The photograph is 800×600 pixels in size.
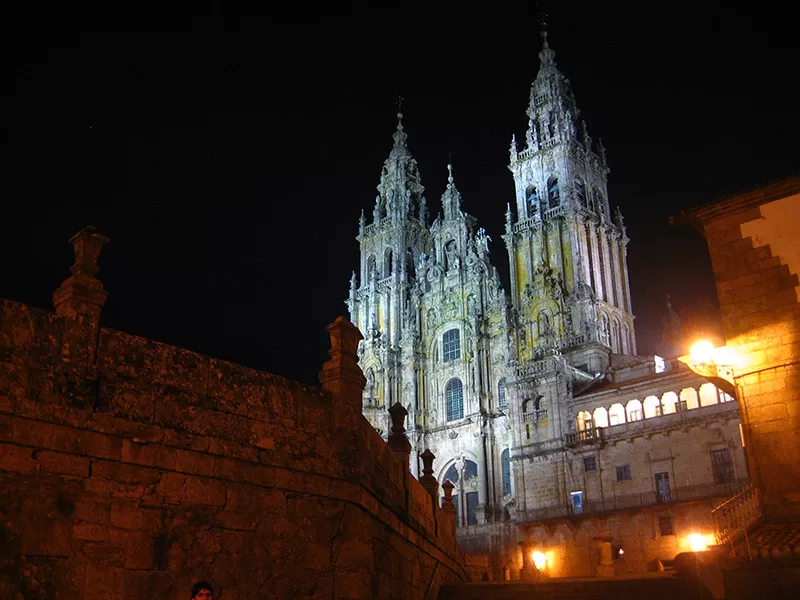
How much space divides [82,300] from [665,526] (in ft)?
97.7

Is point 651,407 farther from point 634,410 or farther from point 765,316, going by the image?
point 765,316

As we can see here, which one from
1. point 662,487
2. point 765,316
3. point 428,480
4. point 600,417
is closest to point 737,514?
point 765,316

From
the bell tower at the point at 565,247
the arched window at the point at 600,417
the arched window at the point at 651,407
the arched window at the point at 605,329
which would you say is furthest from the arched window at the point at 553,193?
the arched window at the point at 651,407

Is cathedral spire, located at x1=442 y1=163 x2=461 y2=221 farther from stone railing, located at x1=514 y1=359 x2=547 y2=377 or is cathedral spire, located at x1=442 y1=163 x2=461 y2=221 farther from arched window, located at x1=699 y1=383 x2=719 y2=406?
arched window, located at x1=699 y1=383 x2=719 y2=406

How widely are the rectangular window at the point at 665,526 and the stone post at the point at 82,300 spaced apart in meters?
29.4

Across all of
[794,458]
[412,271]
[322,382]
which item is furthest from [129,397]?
[412,271]

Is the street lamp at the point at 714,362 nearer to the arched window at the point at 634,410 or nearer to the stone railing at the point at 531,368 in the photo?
the arched window at the point at 634,410

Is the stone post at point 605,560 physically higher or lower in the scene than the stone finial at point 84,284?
lower

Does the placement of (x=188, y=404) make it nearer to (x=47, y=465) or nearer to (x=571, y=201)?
(x=47, y=465)

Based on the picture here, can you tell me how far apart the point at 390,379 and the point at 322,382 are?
3843cm

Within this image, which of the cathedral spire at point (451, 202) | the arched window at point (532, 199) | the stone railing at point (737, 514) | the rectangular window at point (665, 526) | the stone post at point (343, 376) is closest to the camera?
the stone post at point (343, 376)

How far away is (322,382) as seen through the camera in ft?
34.3

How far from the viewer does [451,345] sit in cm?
4909

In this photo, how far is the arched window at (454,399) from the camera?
4677 centimetres
